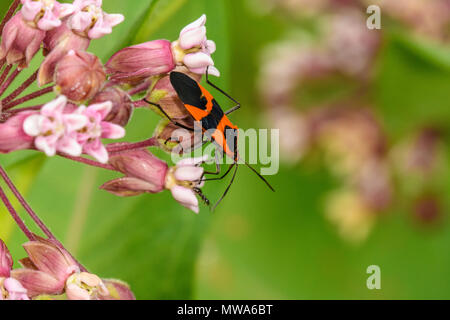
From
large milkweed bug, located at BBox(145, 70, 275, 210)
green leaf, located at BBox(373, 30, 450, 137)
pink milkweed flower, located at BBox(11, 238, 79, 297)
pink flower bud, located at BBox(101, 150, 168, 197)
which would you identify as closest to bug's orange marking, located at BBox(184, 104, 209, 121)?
large milkweed bug, located at BBox(145, 70, 275, 210)

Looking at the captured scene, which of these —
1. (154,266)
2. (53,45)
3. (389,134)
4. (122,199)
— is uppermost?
(389,134)

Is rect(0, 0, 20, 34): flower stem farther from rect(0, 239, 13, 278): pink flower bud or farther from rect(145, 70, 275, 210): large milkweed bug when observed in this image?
rect(0, 239, 13, 278): pink flower bud

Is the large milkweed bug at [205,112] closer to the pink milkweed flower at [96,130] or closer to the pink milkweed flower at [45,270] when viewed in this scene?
the pink milkweed flower at [96,130]

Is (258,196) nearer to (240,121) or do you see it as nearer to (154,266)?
(240,121)

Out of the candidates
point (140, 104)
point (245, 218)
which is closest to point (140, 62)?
point (140, 104)

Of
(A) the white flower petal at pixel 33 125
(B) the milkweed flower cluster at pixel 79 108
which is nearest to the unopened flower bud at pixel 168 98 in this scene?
(B) the milkweed flower cluster at pixel 79 108

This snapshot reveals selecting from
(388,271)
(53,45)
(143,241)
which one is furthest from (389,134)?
(53,45)
